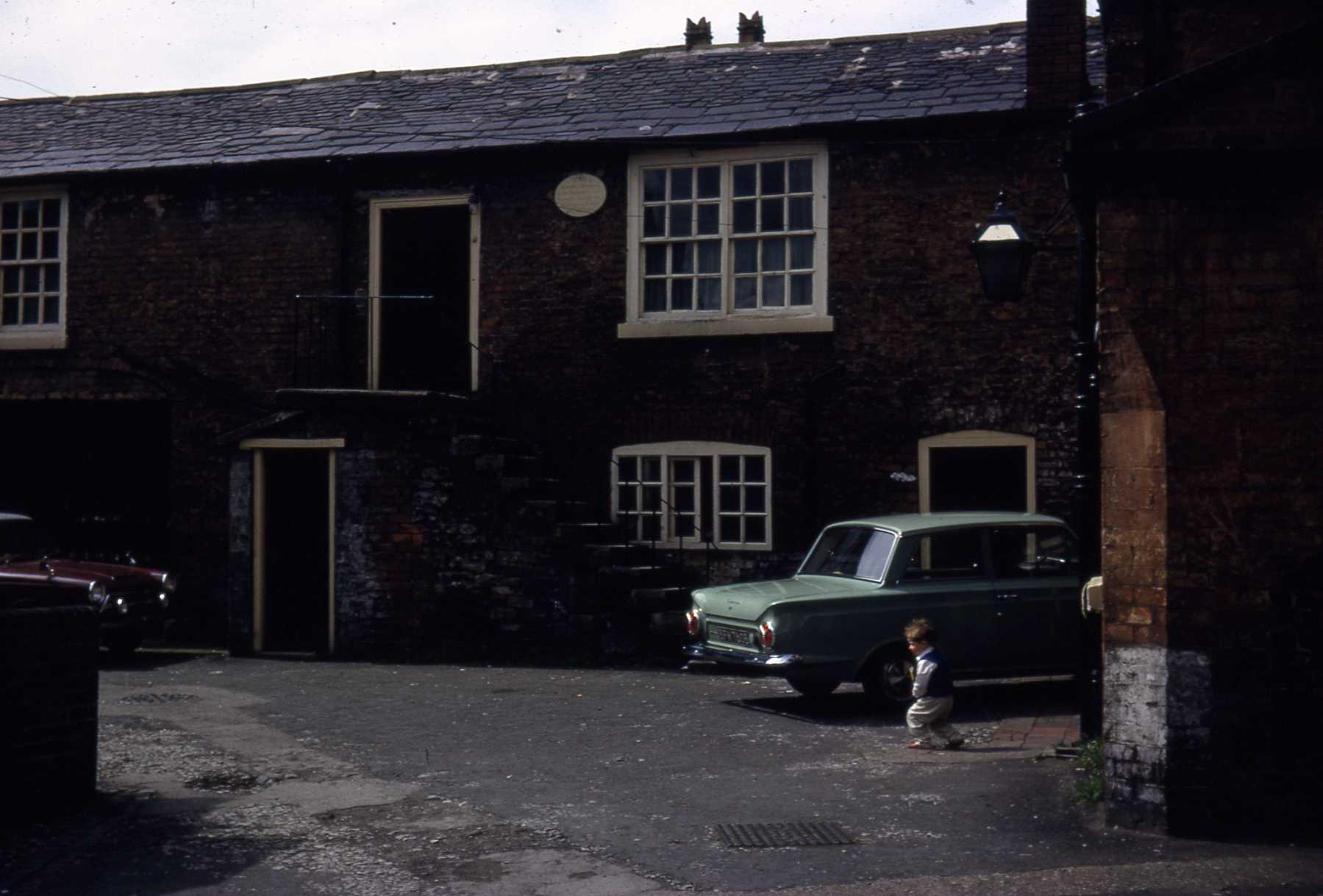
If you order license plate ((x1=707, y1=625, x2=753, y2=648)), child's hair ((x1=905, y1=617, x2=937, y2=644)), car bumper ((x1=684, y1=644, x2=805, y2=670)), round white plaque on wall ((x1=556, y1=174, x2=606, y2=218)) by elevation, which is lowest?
car bumper ((x1=684, y1=644, x2=805, y2=670))

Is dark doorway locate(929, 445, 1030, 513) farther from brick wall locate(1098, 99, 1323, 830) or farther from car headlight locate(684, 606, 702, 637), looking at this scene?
brick wall locate(1098, 99, 1323, 830)

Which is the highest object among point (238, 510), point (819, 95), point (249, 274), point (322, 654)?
point (819, 95)

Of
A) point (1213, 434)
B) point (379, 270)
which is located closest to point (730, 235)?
point (379, 270)

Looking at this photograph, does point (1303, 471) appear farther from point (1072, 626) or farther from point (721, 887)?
point (1072, 626)

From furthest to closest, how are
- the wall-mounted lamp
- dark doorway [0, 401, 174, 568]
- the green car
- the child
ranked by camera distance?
dark doorway [0, 401, 174, 568] → the green car → the wall-mounted lamp → the child

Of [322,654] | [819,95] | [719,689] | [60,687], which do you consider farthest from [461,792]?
[819,95]

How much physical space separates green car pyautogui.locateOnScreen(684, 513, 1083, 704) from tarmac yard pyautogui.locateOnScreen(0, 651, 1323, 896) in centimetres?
39

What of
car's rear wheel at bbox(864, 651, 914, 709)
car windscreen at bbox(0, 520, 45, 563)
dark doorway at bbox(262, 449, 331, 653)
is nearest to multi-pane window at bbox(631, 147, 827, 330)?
dark doorway at bbox(262, 449, 331, 653)

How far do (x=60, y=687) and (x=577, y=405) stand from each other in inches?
356

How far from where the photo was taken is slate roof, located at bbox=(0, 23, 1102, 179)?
15.9 m

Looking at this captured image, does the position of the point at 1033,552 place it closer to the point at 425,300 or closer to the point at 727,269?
the point at 727,269

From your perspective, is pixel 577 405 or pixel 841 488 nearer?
pixel 841 488

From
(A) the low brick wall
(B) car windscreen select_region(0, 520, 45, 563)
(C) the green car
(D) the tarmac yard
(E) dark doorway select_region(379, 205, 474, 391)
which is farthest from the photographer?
(E) dark doorway select_region(379, 205, 474, 391)

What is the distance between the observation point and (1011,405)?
15016 millimetres
